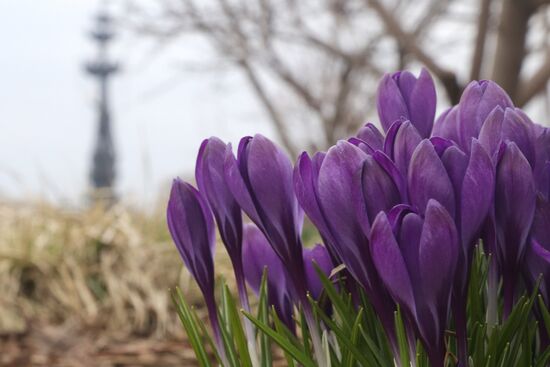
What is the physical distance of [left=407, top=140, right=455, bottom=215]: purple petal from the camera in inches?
21.0

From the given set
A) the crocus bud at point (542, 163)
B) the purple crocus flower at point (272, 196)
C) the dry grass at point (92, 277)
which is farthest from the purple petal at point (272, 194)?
the dry grass at point (92, 277)

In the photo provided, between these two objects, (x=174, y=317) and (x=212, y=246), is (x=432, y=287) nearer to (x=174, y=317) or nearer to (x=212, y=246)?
(x=212, y=246)

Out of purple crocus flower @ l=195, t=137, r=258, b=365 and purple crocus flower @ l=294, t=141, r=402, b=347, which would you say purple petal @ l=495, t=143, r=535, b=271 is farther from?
purple crocus flower @ l=195, t=137, r=258, b=365

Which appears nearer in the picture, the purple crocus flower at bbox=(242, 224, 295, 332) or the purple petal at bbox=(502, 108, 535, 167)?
the purple petal at bbox=(502, 108, 535, 167)

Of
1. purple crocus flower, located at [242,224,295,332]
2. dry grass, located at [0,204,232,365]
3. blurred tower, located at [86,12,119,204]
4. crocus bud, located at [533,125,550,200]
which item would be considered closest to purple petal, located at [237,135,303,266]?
purple crocus flower, located at [242,224,295,332]

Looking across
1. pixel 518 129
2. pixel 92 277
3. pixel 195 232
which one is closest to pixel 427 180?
pixel 518 129

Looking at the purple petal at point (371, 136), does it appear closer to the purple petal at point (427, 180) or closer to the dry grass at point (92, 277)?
the purple petal at point (427, 180)

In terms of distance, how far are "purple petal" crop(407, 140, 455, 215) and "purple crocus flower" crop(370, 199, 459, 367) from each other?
0.08ft

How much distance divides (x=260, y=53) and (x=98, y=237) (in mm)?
3370

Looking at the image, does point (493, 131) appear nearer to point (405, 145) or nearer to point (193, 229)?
point (405, 145)

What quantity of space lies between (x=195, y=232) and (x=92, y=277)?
253 cm

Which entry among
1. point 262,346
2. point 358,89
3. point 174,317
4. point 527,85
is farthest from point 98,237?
point 358,89

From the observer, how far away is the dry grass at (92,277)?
279cm

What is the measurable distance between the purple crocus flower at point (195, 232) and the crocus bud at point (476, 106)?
0.24m
